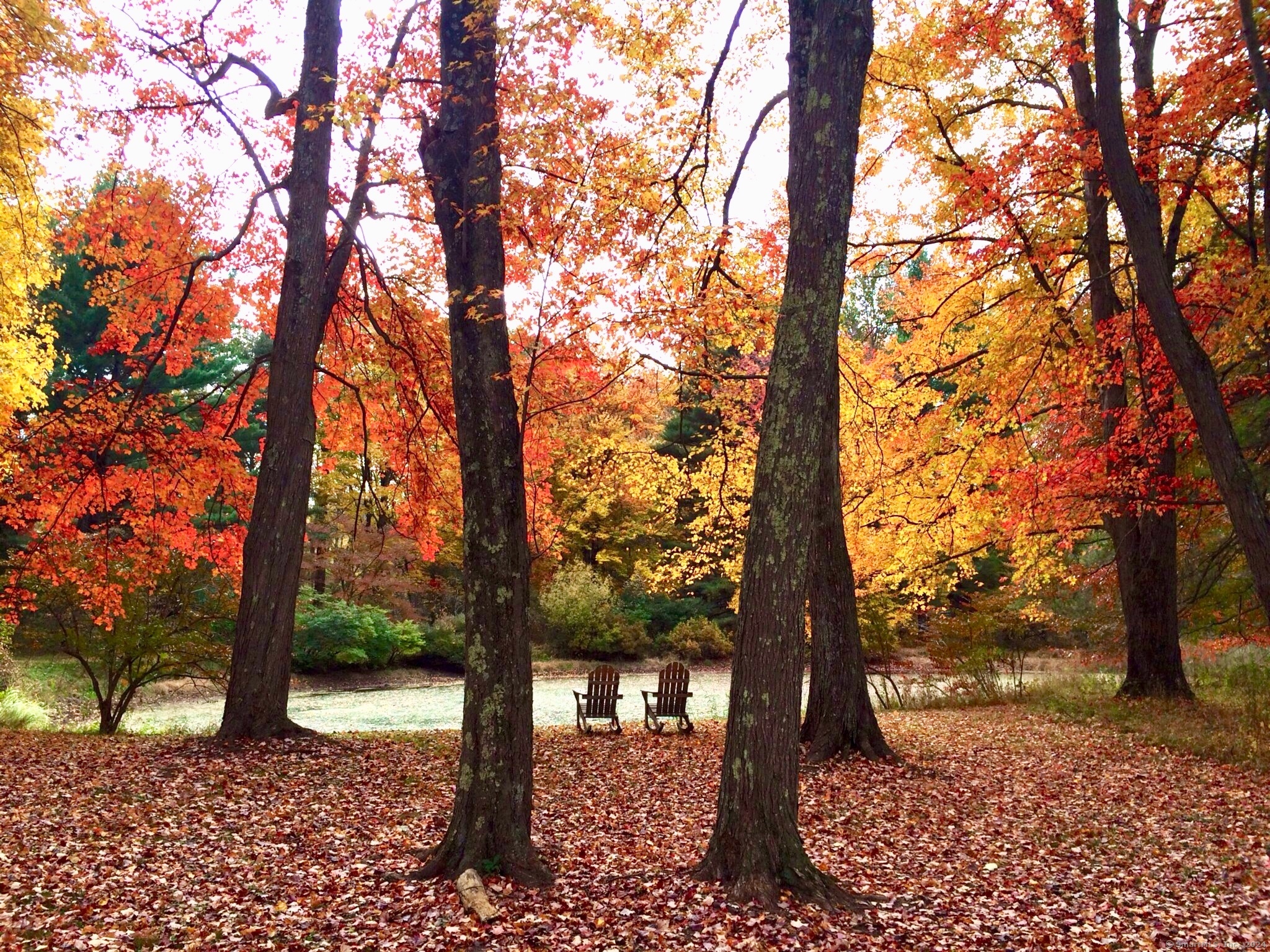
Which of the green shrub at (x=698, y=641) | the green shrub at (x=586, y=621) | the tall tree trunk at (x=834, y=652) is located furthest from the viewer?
the green shrub at (x=698, y=641)

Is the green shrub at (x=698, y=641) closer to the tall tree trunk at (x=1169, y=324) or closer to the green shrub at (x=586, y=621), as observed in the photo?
the green shrub at (x=586, y=621)

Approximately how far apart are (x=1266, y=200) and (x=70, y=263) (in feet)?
87.3

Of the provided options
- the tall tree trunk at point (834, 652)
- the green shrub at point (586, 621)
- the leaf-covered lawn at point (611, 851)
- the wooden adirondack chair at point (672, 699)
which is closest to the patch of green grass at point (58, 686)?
the leaf-covered lawn at point (611, 851)

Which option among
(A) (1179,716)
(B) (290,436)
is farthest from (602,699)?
(A) (1179,716)

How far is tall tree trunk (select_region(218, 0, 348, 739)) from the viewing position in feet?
27.5

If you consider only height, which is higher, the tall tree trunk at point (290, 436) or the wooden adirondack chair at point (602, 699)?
the tall tree trunk at point (290, 436)

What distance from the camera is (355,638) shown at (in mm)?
22938

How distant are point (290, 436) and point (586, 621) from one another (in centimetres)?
1813

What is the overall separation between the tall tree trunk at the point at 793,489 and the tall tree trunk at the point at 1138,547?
26.5 ft

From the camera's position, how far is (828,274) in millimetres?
4547

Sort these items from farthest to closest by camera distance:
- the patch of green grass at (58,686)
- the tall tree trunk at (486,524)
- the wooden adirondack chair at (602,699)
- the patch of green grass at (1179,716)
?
the patch of green grass at (58,686), the wooden adirondack chair at (602,699), the patch of green grass at (1179,716), the tall tree trunk at (486,524)

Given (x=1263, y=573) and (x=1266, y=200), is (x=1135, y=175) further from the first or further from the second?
(x=1263, y=573)

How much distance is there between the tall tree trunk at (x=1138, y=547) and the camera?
36.5ft

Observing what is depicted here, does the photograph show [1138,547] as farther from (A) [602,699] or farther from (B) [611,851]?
(B) [611,851]
